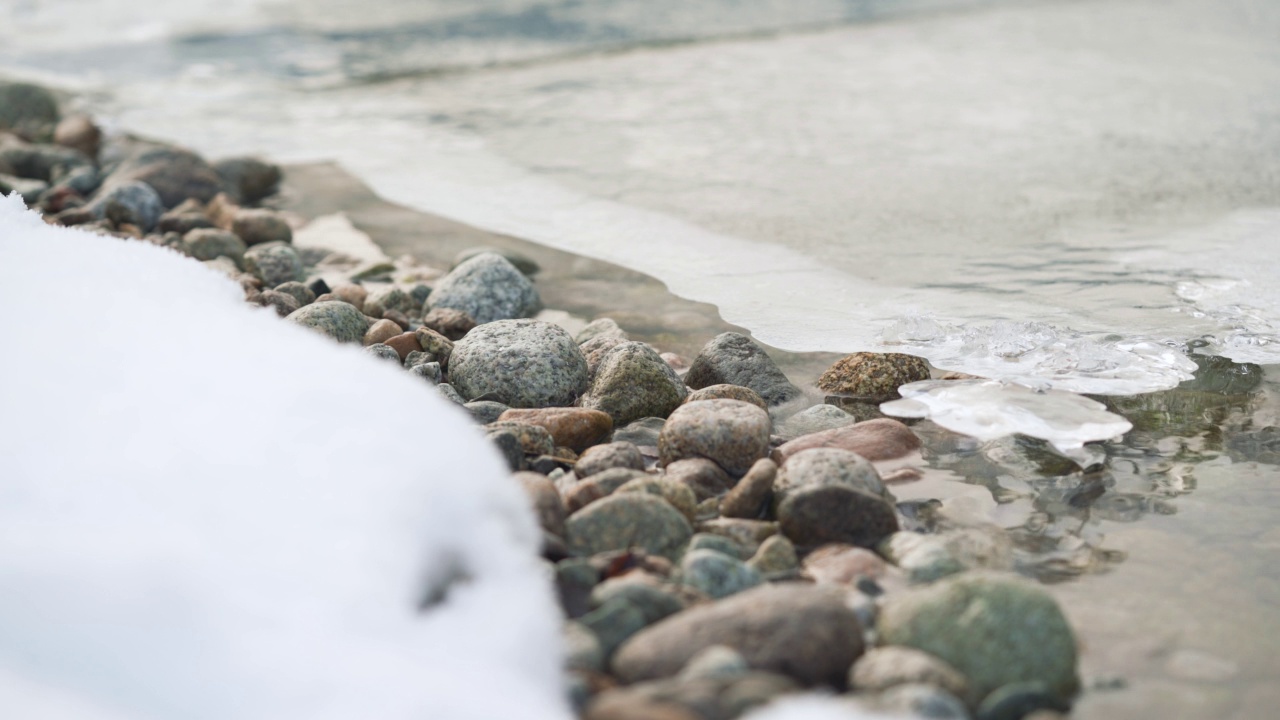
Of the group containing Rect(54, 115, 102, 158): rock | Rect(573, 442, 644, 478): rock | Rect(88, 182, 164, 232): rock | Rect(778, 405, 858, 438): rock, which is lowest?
Rect(778, 405, 858, 438): rock

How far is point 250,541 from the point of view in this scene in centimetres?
166

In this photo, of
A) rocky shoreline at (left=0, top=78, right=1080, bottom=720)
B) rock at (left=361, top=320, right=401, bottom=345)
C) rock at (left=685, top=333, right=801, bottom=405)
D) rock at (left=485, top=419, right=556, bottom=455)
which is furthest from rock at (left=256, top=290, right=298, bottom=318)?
rock at (left=685, top=333, right=801, bottom=405)

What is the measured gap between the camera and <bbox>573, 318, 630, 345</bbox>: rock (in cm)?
313

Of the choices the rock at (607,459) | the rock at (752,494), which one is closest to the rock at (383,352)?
the rock at (607,459)

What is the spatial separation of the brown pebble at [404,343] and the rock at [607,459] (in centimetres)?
83

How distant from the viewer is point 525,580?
68.4 inches

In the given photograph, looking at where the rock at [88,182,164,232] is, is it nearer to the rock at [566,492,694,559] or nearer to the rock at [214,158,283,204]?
the rock at [214,158,283,204]

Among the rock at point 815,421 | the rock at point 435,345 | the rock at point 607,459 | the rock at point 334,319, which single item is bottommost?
the rock at point 815,421

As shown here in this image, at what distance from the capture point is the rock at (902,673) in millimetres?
1575

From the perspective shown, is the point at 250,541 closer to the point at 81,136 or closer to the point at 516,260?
the point at 516,260

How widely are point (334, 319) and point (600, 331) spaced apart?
74 cm

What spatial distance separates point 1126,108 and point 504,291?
3.58 meters

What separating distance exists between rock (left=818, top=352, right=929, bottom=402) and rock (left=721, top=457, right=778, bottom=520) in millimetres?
734

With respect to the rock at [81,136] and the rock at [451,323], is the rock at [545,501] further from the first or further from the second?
the rock at [81,136]
